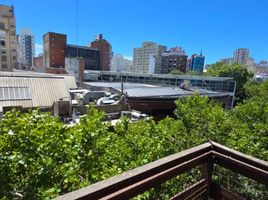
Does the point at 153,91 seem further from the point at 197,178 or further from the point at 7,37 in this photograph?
the point at 7,37

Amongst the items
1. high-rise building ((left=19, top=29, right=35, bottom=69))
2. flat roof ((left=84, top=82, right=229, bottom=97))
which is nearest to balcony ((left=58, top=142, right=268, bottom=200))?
flat roof ((left=84, top=82, right=229, bottom=97))

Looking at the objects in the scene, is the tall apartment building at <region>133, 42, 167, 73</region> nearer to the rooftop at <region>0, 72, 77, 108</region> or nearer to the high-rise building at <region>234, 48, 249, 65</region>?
the high-rise building at <region>234, 48, 249, 65</region>

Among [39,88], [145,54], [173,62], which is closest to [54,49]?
[39,88]

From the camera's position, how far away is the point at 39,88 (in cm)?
1781

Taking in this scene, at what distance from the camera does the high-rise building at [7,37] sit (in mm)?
42906

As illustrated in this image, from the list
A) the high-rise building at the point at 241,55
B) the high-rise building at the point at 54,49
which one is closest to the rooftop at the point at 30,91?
the high-rise building at the point at 54,49

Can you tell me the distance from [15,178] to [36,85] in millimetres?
16939

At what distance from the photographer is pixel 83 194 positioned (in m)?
1.09

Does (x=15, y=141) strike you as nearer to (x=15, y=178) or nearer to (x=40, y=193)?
(x=15, y=178)

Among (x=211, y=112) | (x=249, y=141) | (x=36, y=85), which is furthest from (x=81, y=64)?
(x=249, y=141)

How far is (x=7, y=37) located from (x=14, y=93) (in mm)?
34516

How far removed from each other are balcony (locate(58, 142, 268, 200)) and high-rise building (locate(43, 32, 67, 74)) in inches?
1620

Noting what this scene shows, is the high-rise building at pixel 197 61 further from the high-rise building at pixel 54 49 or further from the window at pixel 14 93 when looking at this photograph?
the window at pixel 14 93

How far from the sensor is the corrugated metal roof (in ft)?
54.0
